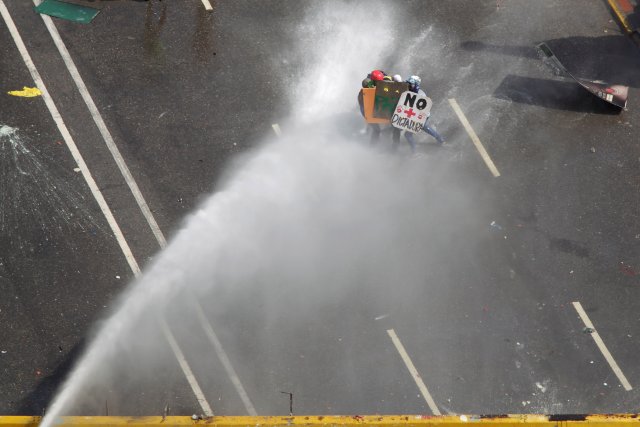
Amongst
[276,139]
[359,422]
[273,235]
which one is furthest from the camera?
[276,139]

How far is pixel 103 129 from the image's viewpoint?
14172mm

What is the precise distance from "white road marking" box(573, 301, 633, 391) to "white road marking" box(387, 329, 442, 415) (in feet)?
8.85

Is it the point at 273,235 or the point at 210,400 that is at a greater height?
the point at 273,235

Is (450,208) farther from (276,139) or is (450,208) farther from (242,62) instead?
(242,62)

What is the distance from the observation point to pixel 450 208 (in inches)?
548

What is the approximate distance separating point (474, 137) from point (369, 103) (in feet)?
6.50

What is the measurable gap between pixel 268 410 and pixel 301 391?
0.54 metres

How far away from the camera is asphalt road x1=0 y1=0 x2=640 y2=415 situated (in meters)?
12.5

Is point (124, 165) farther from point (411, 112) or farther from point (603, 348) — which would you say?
point (603, 348)

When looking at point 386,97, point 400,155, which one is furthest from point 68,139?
point 400,155

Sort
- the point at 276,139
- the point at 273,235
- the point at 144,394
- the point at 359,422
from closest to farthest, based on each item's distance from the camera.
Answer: the point at 359,422, the point at 144,394, the point at 273,235, the point at 276,139

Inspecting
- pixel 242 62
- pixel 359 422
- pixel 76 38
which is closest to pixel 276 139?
pixel 242 62

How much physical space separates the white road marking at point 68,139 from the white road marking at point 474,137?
19.4ft

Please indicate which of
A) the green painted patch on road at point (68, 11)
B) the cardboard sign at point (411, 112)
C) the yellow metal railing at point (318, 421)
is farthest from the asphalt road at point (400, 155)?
the yellow metal railing at point (318, 421)
